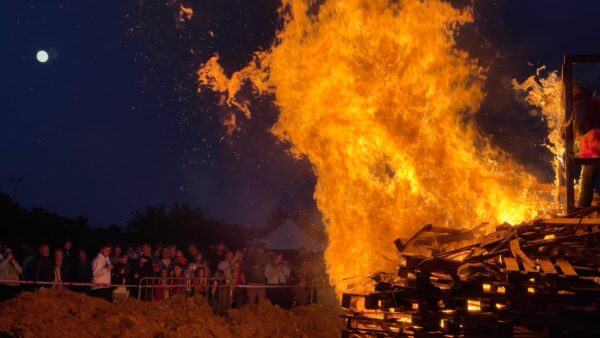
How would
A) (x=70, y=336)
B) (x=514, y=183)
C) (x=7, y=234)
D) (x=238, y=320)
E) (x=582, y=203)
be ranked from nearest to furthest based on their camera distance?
(x=582, y=203) < (x=70, y=336) < (x=514, y=183) < (x=238, y=320) < (x=7, y=234)

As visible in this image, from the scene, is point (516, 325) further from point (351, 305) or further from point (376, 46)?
point (376, 46)

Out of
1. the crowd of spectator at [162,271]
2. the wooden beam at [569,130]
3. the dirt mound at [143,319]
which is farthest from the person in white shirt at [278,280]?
the wooden beam at [569,130]

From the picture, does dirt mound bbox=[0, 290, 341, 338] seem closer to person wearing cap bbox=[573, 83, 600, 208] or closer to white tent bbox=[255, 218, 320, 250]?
person wearing cap bbox=[573, 83, 600, 208]

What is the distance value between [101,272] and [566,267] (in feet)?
30.1

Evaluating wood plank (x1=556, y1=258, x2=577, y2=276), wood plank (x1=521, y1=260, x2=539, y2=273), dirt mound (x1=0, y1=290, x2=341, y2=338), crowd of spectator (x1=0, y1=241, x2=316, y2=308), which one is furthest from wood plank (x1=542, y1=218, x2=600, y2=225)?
crowd of spectator (x1=0, y1=241, x2=316, y2=308)

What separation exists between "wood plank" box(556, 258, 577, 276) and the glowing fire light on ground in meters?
4.24

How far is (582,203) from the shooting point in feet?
25.2

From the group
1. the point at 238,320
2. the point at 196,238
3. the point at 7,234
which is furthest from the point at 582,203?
the point at 196,238

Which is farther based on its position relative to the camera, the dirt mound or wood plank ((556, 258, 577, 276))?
the dirt mound

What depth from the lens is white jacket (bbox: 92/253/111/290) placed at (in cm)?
1173

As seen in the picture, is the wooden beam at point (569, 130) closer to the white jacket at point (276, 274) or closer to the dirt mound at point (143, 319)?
the dirt mound at point (143, 319)

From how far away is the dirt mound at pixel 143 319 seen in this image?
8.94 metres

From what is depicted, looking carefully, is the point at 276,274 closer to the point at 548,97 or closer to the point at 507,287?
the point at 548,97

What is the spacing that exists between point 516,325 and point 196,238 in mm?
44848
